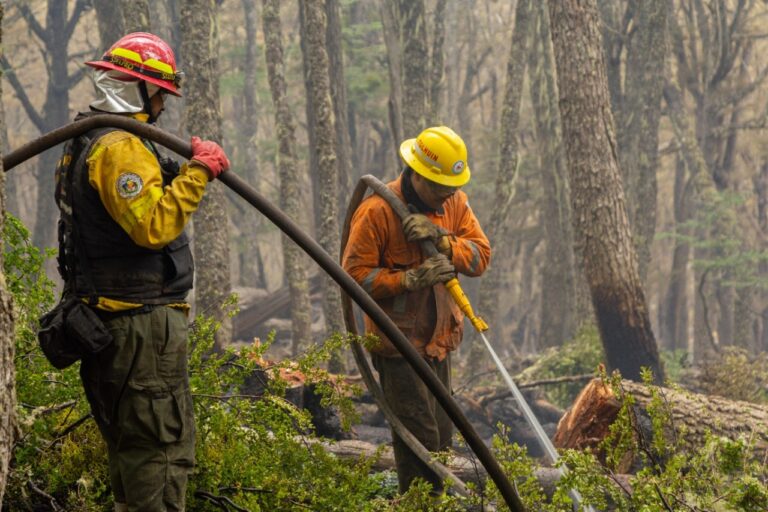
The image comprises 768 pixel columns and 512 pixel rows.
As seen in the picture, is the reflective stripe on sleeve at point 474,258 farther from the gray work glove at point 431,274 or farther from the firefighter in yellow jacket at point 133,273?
the firefighter in yellow jacket at point 133,273

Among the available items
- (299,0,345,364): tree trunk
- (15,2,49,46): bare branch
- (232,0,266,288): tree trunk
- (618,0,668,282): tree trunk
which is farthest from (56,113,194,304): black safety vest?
(15,2,49,46): bare branch

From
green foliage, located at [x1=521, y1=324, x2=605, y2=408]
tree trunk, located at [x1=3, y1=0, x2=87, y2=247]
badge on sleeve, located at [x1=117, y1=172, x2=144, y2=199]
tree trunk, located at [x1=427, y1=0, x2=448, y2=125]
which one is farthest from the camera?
tree trunk, located at [x1=3, y1=0, x2=87, y2=247]

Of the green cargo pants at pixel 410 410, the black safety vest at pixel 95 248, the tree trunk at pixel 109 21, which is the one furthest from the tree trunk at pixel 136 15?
the black safety vest at pixel 95 248

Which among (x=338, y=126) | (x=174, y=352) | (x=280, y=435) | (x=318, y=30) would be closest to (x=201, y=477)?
(x=280, y=435)

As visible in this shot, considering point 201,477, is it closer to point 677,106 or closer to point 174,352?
point 174,352

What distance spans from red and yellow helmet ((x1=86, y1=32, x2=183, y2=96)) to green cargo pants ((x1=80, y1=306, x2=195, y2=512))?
1054 mm

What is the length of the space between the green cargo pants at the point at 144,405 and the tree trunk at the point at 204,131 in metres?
9.66

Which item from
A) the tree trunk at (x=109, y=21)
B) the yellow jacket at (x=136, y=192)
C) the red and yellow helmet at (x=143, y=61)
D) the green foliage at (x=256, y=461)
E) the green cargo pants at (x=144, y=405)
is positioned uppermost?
the tree trunk at (x=109, y=21)

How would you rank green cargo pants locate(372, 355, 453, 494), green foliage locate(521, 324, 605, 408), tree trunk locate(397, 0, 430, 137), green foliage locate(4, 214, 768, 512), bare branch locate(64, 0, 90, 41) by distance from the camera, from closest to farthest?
1. green foliage locate(4, 214, 768, 512)
2. green cargo pants locate(372, 355, 453, 494)
3. green foliage locate(521, 324, 605, 408)
4. tree trunk locate(397, 0, 430, 137)
5. bare branch locate(64, 0, 90, 41)

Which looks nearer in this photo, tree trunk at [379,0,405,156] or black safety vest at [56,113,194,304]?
black safety vest at [56,113,194,304]

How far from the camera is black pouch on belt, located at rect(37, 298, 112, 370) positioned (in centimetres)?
394

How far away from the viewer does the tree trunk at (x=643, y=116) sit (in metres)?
19.5

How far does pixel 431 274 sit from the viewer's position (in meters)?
5.84

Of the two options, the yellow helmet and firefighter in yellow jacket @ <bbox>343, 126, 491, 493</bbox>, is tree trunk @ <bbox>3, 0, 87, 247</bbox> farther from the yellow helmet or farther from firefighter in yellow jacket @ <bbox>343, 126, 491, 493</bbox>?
the yellow helmet
